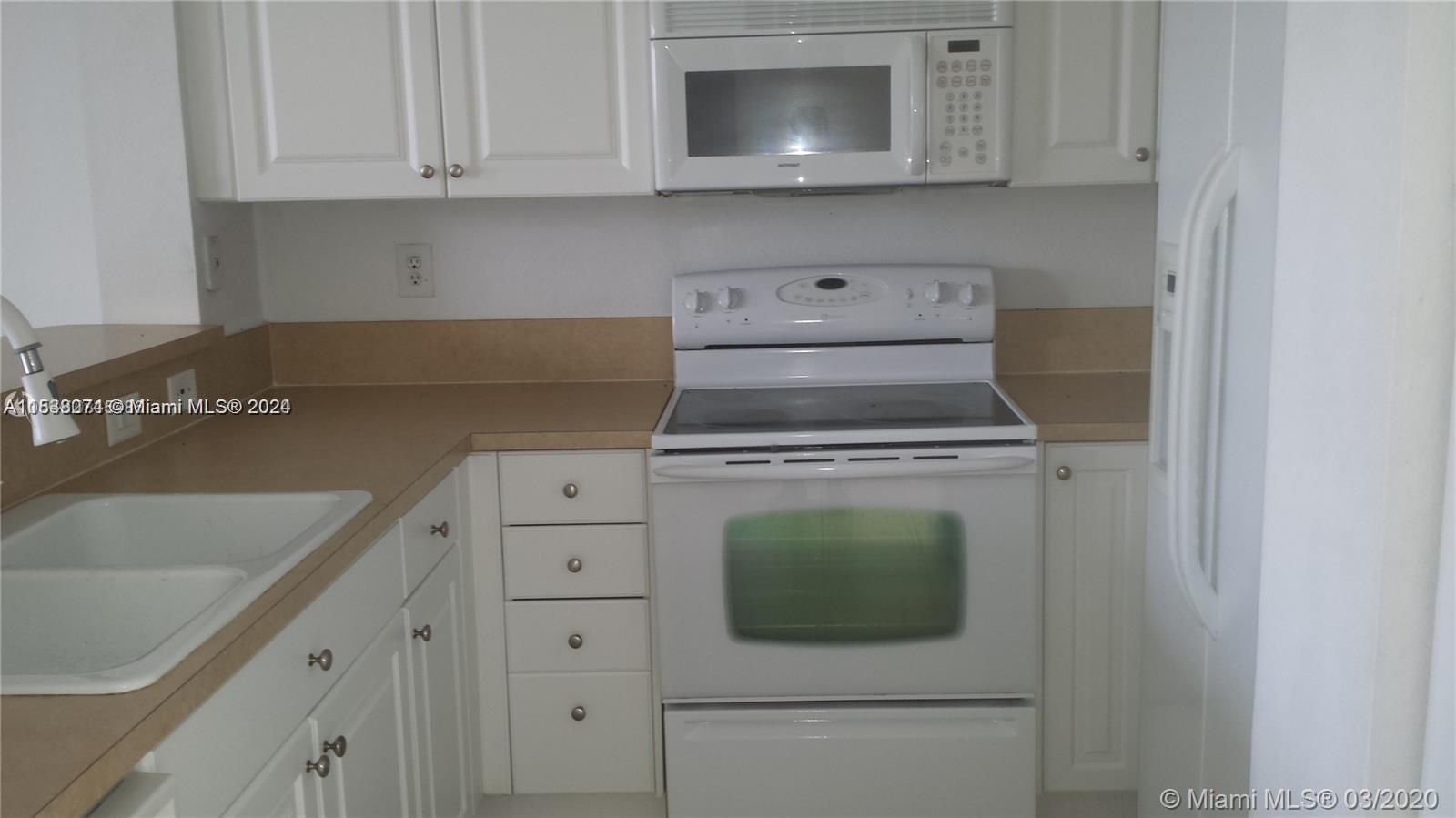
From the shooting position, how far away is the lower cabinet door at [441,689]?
2068 millimetres

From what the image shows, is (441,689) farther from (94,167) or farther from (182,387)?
(94,167)

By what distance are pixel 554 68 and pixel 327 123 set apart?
1.53 feet

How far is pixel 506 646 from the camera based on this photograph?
8.11 feet

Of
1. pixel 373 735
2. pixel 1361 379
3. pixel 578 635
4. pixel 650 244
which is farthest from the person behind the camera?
pixel 650 244

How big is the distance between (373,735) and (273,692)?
0.39 meters

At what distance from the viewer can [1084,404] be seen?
249 cm

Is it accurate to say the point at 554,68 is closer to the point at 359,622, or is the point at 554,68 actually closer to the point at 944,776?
the point at 359,622

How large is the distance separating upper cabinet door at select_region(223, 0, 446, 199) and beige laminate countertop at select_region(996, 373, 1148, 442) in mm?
1274

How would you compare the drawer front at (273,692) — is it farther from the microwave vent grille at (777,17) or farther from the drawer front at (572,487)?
the microwave vent grille at (777,17)

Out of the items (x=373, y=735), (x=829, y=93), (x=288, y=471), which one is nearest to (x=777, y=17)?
(x=829, y=93)

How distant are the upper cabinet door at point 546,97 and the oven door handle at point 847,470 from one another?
0.59 meters

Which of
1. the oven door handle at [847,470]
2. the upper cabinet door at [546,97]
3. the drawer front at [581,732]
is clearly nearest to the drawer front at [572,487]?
the oven door handle at [847,470]

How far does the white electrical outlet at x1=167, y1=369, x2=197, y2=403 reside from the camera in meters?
2.40

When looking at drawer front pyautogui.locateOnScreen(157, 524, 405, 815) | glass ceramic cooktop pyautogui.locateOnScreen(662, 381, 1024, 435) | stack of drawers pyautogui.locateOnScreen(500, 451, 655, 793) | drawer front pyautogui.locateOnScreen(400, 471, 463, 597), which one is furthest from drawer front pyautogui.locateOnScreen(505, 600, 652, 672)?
drawer front pyautogui.locateOnScreen(157, 524, 405, 815)
